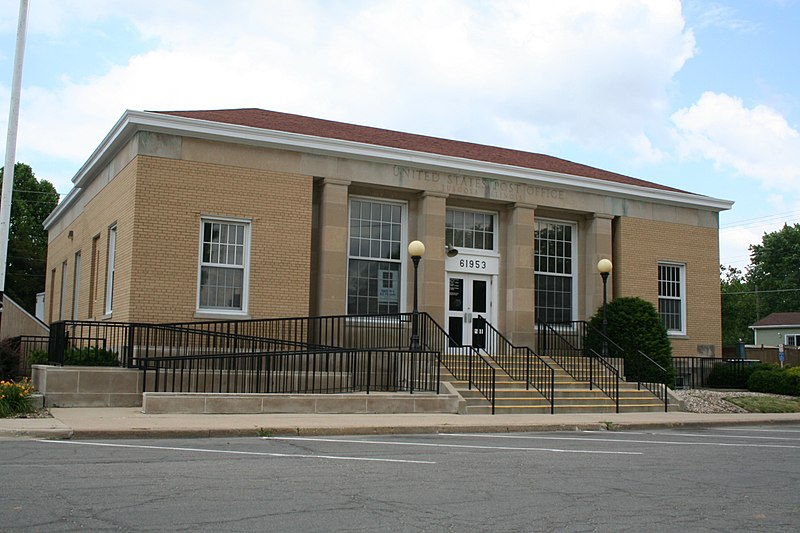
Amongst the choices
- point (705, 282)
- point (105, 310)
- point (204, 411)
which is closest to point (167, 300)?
point (105, 310)

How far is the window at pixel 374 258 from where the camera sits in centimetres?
2126

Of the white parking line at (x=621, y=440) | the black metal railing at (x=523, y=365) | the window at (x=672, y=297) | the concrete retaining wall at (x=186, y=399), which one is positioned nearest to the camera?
the white parking line at (x=621, y=440)

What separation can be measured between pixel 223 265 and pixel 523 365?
306 inches

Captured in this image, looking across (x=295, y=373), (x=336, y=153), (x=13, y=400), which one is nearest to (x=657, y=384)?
(x=295, y=373)

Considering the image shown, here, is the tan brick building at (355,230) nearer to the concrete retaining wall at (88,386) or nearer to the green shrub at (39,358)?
the green shrub at (39,358)

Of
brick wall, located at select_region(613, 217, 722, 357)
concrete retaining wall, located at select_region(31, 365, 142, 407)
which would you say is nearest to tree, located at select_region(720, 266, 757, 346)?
brick wall, located at select_region(613, 217, 722, 357)

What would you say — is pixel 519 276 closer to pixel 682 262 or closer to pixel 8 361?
pixel 682 262

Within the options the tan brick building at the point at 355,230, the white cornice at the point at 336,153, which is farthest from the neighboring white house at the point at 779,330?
the white cornice at the point at 336,153

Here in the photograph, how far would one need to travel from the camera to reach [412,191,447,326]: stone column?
21.4m

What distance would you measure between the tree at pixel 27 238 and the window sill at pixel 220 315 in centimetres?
3230

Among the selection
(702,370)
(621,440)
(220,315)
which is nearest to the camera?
(621,440)

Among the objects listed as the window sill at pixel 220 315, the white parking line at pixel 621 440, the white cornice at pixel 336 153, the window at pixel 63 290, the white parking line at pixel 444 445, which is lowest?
the white parking line at pixel 621 440

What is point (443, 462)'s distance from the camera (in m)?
10.0

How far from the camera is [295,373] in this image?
59.1ft
